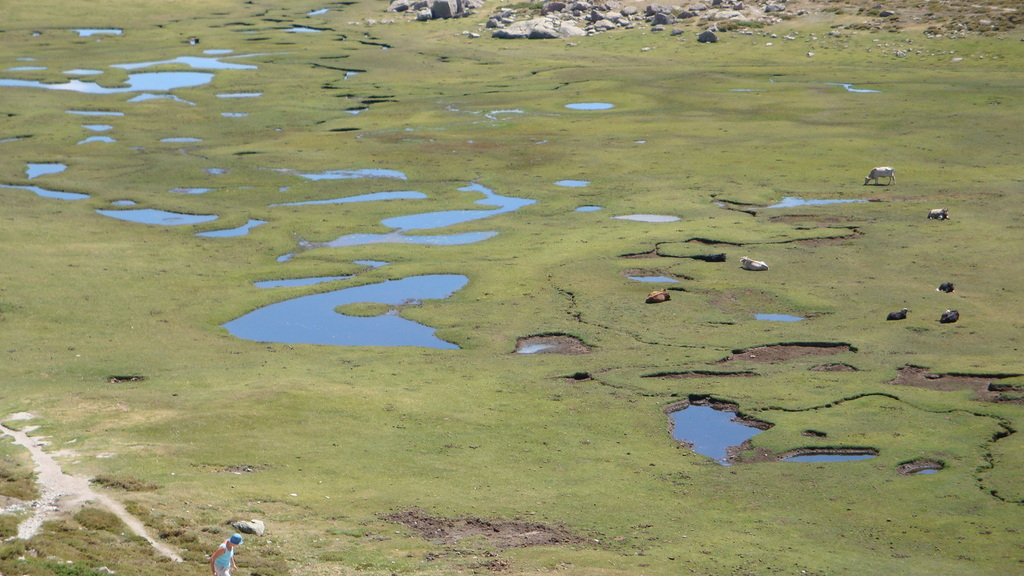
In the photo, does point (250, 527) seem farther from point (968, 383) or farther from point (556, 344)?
point (968, 383)

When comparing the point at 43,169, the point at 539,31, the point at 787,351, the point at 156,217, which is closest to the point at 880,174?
the point at 787,351

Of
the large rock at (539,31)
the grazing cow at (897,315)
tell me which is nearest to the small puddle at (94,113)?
the large rock at (539,31)

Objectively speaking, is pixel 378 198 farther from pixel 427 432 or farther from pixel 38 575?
pixel 38 575

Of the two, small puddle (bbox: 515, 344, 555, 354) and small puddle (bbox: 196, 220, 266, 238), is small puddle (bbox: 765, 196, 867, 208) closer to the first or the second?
small puddle (bbox: 515, 344, 555, 354)

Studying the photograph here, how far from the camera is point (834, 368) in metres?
34.4

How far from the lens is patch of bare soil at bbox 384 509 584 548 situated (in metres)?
23.0

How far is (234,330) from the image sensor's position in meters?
40.3

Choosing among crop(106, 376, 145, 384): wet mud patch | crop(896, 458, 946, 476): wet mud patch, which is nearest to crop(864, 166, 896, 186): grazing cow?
crop(896, 458, 946, 476): wet mud patch

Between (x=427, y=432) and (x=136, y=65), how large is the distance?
90024 millimetres

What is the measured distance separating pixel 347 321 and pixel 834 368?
59.1 ft

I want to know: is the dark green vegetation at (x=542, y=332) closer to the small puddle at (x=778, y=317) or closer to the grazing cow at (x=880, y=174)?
the small puddle at (x=778, y=317)

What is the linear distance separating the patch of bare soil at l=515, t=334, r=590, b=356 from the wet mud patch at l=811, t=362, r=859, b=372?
7575mm

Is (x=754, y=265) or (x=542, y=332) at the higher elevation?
(x=754, y=265)

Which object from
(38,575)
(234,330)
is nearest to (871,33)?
(234,330)
